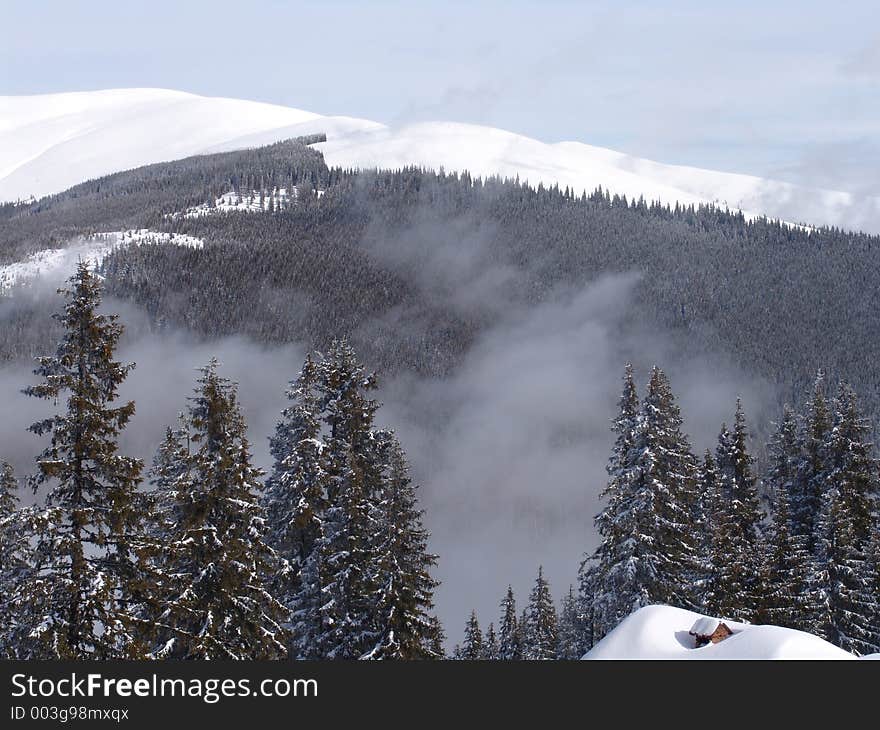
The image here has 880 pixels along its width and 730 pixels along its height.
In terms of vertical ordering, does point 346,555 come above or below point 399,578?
above

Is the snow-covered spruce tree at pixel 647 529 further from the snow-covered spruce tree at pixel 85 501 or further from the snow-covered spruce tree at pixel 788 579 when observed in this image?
the snow-covered spruce tree at pixel 85 501

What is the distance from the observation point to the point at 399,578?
28062mm

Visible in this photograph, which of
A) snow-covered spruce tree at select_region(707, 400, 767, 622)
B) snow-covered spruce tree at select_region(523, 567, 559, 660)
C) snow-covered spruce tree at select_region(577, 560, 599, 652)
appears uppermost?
snow-covered spruce tree at select_region(707, 400, 767, 622)

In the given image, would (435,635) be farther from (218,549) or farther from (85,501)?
(85,501)

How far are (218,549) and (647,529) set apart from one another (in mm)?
14395

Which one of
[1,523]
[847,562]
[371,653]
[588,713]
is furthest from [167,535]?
[847,562]

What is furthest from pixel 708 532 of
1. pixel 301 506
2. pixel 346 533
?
pixel 301 506

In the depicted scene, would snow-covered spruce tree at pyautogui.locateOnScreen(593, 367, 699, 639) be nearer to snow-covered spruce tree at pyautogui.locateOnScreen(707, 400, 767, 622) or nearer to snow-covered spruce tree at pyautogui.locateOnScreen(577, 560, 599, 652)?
snow-covered spruce tree at pyautogui.locateOnScreen(707, 400, 767, 622)

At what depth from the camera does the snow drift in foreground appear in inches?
634

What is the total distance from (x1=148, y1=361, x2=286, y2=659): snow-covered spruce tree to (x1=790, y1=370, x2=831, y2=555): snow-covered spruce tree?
77.8 feet

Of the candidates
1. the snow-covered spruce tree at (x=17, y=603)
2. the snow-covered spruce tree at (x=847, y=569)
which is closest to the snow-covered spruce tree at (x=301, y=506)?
the snow-covered spruce tree at (x=17, y=603)

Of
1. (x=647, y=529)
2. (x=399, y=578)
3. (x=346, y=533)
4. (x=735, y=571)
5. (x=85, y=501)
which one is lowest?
(x=735, y=571)

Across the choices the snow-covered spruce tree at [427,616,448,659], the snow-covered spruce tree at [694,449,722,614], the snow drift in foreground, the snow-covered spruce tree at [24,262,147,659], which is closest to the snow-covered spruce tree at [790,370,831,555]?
the snow-covered spruce tree at [694,449,722,614]

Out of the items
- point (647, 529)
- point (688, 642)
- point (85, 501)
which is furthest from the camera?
point (647, 529)
